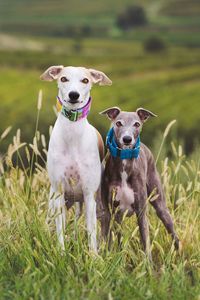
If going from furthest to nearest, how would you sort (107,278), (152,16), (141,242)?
(152,16)
(141,242)
(107,278)

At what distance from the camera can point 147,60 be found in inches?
3735

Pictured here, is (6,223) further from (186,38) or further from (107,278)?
(186,38)

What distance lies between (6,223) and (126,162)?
5.26 ft

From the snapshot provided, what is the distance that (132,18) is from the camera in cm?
17688

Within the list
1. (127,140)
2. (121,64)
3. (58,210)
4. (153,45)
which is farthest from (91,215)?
(153,45)

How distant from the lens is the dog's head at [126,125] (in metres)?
7.22

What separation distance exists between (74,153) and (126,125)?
0.61m

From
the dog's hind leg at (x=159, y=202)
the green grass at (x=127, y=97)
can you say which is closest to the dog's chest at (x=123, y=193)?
the dog's hind leg at (x=159, y=202)

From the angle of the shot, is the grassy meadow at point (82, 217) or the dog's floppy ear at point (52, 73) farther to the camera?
the dog's floppy ear at point (52, 73)

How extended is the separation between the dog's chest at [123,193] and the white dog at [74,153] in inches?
8.2

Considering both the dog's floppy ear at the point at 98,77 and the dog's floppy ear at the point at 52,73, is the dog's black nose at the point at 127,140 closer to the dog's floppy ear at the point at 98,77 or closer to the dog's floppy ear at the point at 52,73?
the dog's floppy ear at the point at 98,77

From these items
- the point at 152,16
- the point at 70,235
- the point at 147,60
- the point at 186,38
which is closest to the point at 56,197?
the point at 70,235

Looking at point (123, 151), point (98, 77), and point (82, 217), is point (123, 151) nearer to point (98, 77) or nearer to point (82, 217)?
point (98, 77)

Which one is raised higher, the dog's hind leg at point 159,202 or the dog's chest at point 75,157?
the dog's chest at point 75,157
